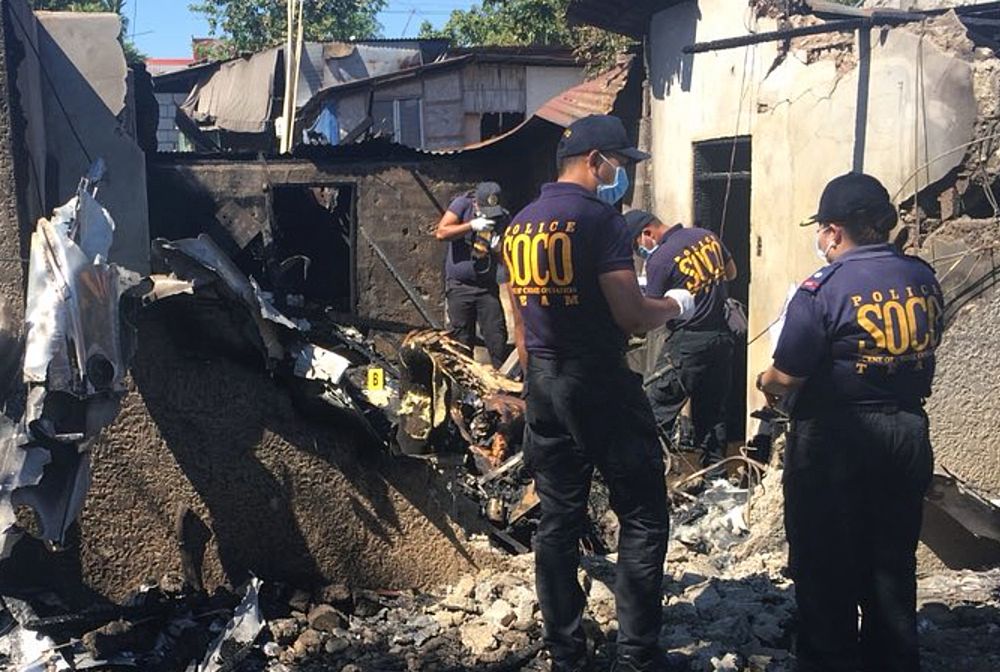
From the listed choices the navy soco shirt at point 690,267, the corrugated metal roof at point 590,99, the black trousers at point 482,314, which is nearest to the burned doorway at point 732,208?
the navy soco shirt at point 690,267

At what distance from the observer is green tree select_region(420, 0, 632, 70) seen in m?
10.6

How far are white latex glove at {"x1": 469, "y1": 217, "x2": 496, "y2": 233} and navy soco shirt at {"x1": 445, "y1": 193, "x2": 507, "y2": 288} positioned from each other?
Answer: 0.24 ft

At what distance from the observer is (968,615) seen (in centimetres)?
445

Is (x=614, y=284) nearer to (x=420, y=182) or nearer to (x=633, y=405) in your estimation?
(x=633, y=405)

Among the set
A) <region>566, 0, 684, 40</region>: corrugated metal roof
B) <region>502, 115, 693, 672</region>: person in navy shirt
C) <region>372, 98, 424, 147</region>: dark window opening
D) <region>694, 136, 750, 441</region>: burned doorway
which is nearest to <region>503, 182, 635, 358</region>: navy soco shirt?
<region>502, 115, 693, 672</region>: person in navy shirt

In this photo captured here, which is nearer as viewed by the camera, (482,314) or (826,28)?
(826,28)

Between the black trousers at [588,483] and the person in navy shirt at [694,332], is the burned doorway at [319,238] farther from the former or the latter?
the black trousers at [588,483]

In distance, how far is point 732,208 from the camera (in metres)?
8.28

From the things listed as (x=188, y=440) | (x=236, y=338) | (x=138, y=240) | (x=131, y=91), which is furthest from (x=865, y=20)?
(x=131, y=91)

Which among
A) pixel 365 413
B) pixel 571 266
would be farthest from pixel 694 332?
pixel 571 266

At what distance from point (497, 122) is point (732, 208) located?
7.77 meters

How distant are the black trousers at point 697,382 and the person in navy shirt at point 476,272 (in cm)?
230

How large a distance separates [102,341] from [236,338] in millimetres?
786

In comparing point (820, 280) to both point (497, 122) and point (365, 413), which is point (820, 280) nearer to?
point (365, 413)
